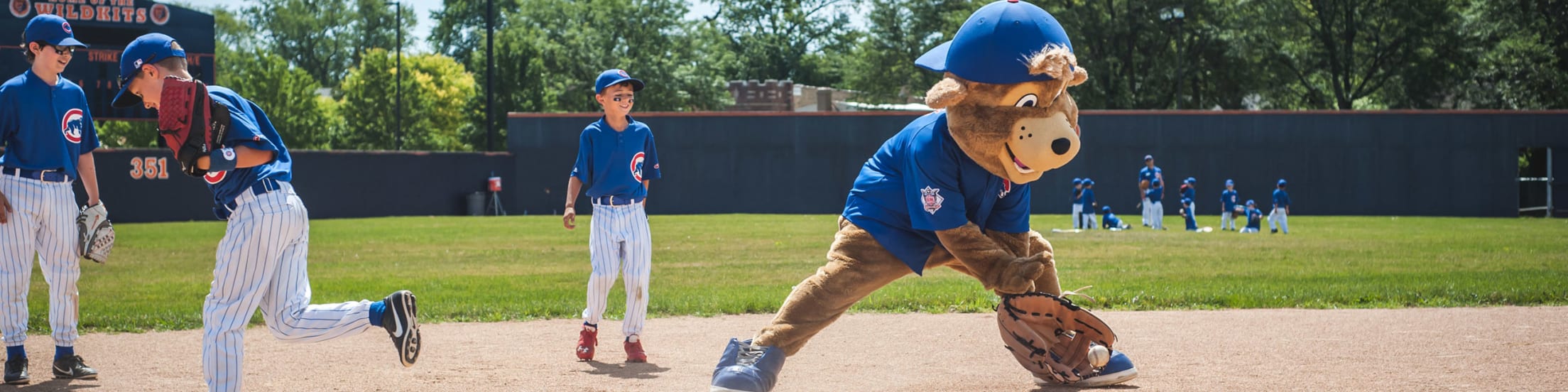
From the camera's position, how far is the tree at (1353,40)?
148 ft

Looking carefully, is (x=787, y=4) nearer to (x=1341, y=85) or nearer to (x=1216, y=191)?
(x=1341, y=85)

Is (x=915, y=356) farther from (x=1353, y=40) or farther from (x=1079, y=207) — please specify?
(x=1353, y=40)

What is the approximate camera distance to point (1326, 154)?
32781 millimetres

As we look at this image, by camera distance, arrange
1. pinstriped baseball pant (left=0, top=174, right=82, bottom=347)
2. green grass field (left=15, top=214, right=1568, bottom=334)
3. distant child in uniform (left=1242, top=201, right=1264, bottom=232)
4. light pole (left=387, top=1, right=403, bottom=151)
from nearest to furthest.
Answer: pinstriped baseball pant (left=0, top=174, right=82, bottom=347) → green grass field (left=15, top=214, right=1568, bottom=334) → distant child in uniform (left=1242, top=201, right=1264, bottom=232) → light pole (left=387, top=1, right=403, bottom=151)

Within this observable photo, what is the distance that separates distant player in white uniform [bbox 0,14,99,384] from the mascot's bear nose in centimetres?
493

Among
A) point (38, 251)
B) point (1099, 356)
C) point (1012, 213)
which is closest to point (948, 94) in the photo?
point (1012, 213)

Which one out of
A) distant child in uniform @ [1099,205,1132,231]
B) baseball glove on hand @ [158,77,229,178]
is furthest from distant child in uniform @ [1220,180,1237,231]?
baseball glove on hand @ [158,77,229,178]

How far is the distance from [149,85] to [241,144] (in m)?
0.54

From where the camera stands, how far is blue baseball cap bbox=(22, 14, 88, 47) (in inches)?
258

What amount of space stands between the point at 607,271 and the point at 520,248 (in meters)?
11.5

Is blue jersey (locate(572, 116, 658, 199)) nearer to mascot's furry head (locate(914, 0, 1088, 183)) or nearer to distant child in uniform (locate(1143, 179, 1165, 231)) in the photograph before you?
mascot's furry head (locate(914, 0, 1088, 183))

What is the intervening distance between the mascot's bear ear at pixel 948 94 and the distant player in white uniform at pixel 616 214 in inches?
101

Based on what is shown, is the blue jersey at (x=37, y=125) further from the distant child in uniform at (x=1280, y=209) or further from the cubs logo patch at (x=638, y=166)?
the distant child in uniform at (x=1280, y=209)

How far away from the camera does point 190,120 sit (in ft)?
15.6
